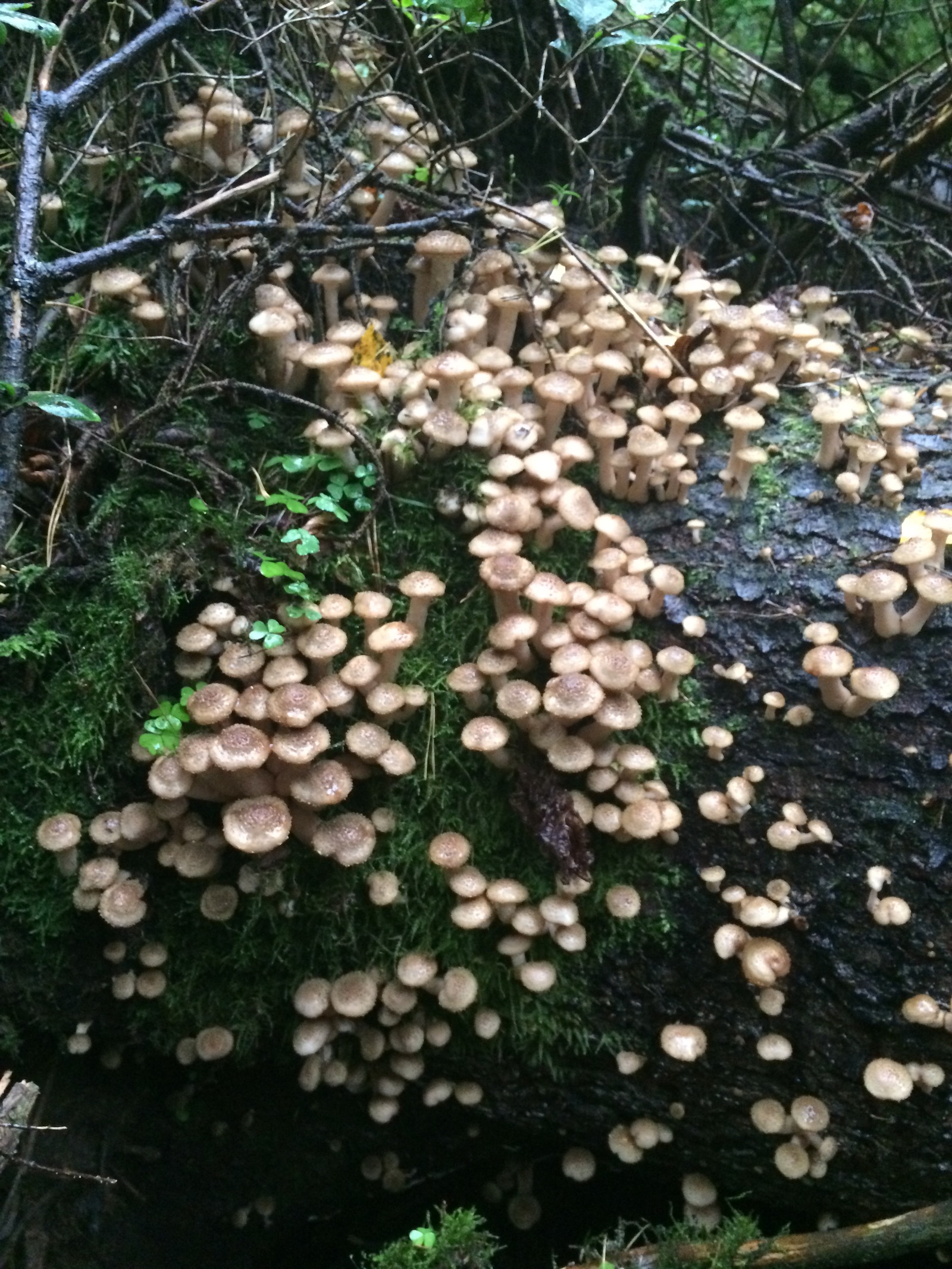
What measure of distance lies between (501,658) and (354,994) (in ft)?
4.25

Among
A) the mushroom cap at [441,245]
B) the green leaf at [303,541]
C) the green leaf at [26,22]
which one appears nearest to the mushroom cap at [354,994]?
the green leaf at [303,541]

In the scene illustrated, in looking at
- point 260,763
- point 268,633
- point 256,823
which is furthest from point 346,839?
point 268,633

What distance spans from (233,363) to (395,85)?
198cm

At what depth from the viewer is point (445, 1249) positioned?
2.95 m

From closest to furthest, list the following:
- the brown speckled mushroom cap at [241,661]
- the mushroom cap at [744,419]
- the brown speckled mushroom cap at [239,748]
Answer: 1. the brown speckled mushroom cap at [239,748]
2. the brown speckled mushroom cap at [241,661]
3. the mushroom cap at [744,419]

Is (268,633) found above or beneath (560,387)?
beneath

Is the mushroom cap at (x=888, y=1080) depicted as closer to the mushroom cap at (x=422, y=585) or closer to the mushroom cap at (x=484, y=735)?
the mushroom cap at (x=484, y=735)

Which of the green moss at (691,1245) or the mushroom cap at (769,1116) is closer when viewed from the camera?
the green moss at (691,1245)

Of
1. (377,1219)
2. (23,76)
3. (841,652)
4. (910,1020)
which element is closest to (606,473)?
(841,652)

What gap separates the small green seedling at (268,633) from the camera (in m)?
2.98

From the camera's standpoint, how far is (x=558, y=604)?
3197mm

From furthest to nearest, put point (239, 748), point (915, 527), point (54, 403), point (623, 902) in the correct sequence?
1. point (915, 527)
2. point (623, 902)
3. point (239, 748)
4. point (54, 403)

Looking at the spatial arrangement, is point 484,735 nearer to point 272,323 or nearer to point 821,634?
point 821,634

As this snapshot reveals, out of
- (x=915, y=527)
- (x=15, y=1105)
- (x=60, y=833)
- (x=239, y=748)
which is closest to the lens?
(x=15, y=1105)
